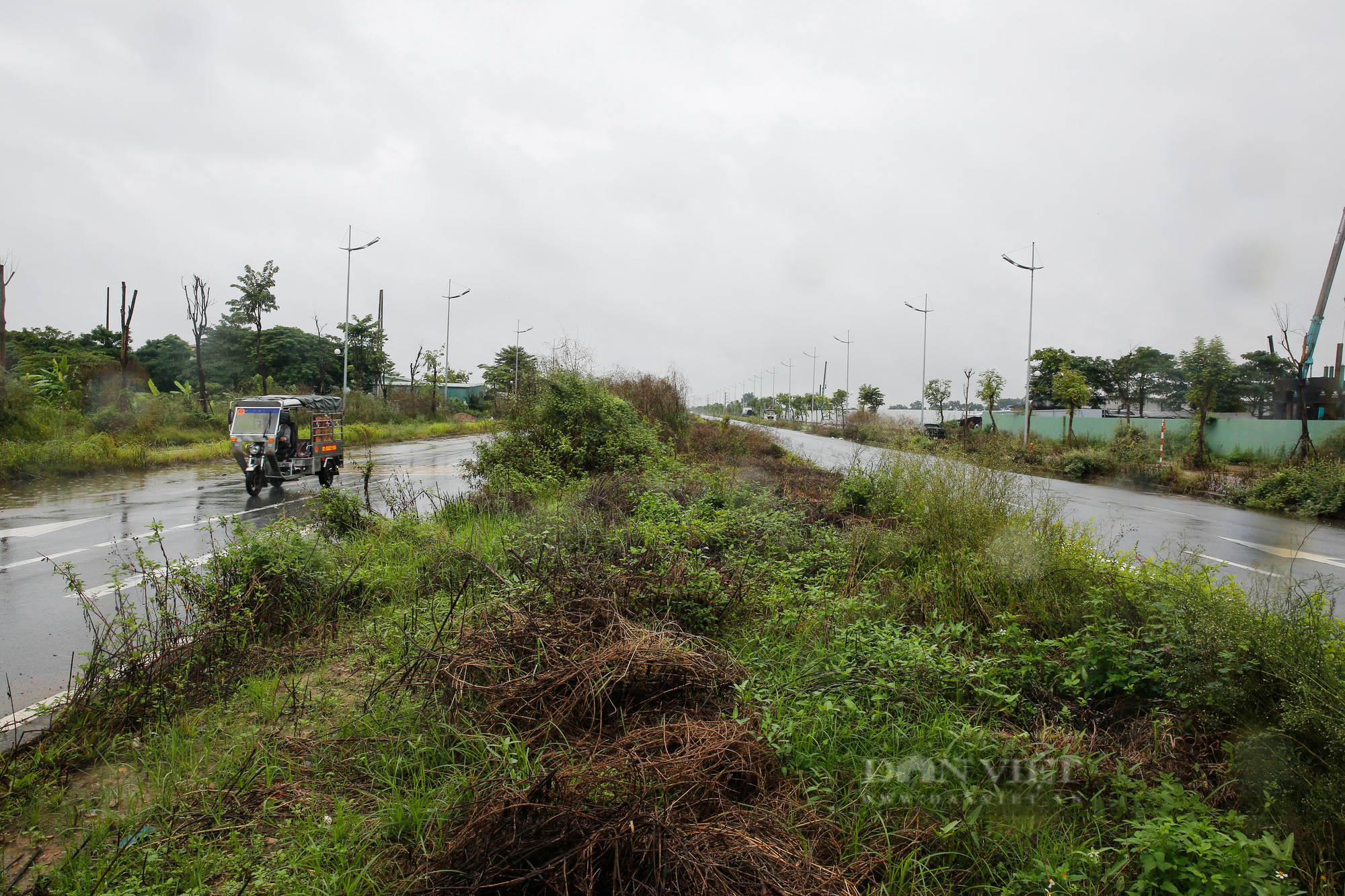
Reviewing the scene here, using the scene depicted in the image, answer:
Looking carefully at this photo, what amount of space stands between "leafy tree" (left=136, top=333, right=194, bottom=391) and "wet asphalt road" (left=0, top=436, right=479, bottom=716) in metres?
39.6

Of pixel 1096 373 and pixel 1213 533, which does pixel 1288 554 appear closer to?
pixel 1213 533

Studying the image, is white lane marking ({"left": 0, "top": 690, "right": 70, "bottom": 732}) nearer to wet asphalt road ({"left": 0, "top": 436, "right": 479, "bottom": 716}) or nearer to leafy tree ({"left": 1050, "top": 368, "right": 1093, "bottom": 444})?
wet asphalt road ({"left": 0, "top": 436, "right": 479, "bottom": 716})

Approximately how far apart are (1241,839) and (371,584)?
18.4 ft

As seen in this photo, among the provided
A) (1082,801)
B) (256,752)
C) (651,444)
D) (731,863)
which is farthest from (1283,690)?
(651,444)

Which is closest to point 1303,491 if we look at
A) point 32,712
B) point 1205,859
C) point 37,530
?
point 1205,859

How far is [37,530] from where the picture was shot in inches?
375

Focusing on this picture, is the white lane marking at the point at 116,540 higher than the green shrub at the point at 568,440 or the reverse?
the reverse

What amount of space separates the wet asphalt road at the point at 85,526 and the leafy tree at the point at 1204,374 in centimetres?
2208

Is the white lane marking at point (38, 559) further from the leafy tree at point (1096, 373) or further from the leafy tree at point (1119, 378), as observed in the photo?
the leafy tree at point (1096, 373)

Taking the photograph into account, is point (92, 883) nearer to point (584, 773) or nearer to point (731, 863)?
point (584, 773)

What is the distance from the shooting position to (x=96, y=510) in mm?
11188

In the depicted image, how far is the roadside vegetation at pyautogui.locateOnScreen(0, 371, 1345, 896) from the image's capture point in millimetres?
2348

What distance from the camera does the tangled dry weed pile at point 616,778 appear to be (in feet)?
7.28

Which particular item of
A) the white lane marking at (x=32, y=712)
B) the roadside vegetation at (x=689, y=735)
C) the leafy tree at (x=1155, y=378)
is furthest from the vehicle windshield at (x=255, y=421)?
the leafy tree at (x=1155, y=378)
